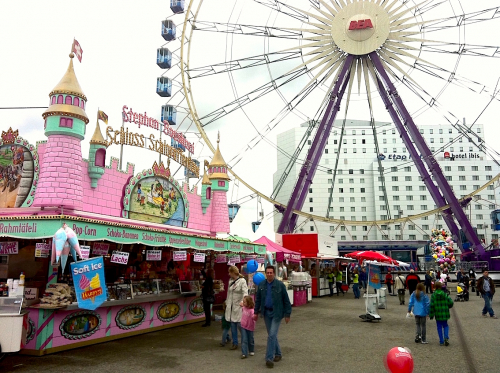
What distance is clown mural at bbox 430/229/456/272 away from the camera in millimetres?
28609

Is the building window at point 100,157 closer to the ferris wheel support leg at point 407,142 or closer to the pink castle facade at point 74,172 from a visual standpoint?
the pink castle facade at point 74,172

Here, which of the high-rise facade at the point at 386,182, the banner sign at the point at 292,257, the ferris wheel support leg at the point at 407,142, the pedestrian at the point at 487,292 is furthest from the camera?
the high-rise facade at the point at 386,182

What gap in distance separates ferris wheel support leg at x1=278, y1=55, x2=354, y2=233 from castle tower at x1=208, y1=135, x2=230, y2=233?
889 cm

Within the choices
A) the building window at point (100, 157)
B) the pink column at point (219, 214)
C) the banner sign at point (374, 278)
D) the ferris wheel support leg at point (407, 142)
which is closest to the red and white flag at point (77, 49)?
the building window at point (100, 157)

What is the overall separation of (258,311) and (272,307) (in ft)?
1.23

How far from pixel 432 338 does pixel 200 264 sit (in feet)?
31.7

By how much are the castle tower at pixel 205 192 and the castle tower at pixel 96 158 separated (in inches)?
240

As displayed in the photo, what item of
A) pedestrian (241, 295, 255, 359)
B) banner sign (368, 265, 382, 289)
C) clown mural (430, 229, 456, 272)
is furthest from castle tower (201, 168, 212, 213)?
clown mural (430, 229, 456, 272)

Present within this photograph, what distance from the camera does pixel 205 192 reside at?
60.7 feet

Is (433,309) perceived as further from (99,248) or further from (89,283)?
(99,248)

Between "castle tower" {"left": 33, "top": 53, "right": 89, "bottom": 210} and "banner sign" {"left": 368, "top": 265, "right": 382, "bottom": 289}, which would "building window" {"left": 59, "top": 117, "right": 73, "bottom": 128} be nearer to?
"castle tower" {"left": 33, "top": 53, "right": 89, "bottom": 210}

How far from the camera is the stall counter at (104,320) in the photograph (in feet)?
28.9

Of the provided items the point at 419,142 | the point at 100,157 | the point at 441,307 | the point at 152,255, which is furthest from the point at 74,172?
the point at 419,142

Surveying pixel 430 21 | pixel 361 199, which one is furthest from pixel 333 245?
pixel 361 199
